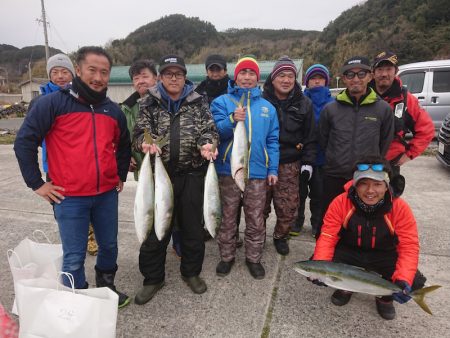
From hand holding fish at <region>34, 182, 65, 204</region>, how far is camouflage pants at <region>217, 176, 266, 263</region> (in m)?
1.44

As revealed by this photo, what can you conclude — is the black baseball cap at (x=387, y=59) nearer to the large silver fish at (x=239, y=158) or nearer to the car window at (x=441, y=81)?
the large silver fish at (x=239, y=158)

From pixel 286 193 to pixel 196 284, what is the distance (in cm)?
139

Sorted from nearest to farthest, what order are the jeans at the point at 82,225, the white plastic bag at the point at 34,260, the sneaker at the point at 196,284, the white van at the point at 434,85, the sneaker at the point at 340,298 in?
the white plastic bag at the point at 34,260 → the jeans at the point at 82,225 → the sneaker at the point at 340,298 → the sneaker at the point at 196,284 → the white van at the point at 434,85

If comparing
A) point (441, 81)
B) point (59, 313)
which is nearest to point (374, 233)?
point (59, 313)

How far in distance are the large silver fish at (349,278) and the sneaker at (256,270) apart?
0.74 metres

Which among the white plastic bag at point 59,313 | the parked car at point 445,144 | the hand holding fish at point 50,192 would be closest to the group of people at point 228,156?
the hand holding fish at point 50,192

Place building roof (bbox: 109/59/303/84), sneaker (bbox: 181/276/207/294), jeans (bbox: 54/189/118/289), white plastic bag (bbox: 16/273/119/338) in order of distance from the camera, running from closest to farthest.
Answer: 1. white plastic bag (bbox: 16/273/119/338)
2. jeans (bbox: 54/189/118/289)
3. sneaker (bbox: 181/276/207/294)
4. building roof (bbox: 109/59/303/84)

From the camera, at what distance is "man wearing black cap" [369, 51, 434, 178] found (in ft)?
10.9

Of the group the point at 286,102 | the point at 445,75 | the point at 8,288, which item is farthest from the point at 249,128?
the point at 445,75

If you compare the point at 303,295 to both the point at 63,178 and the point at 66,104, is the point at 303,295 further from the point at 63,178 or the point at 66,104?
the point at 66,104

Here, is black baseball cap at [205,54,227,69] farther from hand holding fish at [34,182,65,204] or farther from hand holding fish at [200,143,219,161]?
hand holding fish at [34,182,65,204]

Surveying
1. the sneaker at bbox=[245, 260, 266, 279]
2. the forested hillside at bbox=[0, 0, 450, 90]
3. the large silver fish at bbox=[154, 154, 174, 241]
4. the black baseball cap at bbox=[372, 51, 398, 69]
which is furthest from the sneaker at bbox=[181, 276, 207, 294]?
the forested hillside at bbox=[0, 0, 450, 90]

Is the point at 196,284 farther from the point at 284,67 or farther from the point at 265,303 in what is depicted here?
the point at 284,67

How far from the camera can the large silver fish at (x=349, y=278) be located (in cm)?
237
